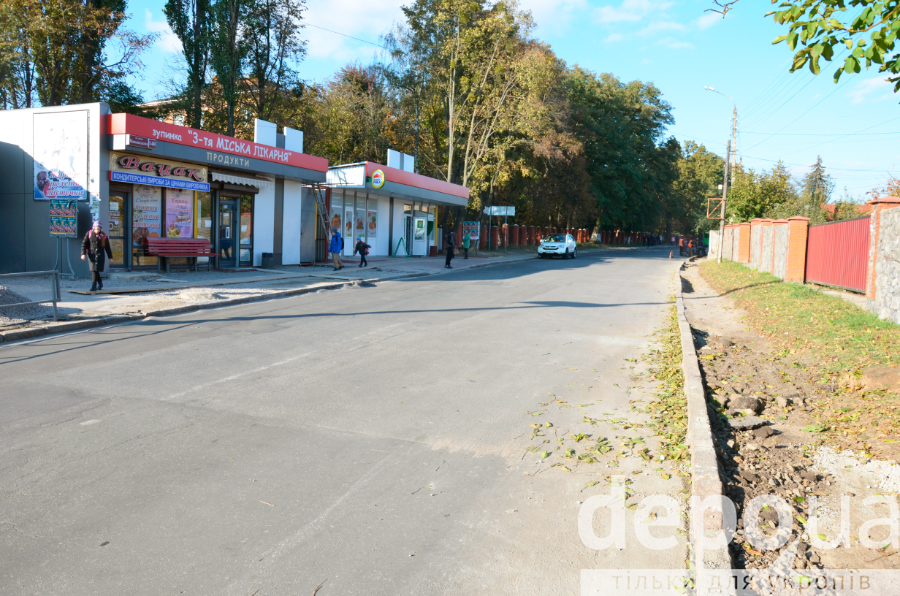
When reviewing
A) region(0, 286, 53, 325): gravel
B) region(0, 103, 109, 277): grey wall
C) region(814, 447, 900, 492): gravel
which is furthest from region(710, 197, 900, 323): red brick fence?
region(0, 103, 109, 277): grey wall

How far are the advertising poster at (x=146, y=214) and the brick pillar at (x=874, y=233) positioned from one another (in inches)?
727

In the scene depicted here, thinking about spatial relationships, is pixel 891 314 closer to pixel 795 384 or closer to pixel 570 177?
pixel 795 384

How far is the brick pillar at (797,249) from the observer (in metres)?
19.4

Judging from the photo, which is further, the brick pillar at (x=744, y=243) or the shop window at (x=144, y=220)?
the brick pillar at (x=744, y=243)

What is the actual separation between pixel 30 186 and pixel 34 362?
483 inches

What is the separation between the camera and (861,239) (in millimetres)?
14688

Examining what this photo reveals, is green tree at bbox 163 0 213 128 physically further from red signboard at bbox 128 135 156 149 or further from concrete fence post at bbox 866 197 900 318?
concrete fence post at bbox 866 197 900 318

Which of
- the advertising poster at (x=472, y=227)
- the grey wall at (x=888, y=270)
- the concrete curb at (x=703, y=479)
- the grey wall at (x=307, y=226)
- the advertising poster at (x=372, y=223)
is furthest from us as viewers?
the advertising poster at (x=472, y=227)

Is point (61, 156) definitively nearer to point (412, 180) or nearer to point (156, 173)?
point (156, 173)

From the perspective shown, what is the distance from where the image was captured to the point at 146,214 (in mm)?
18766

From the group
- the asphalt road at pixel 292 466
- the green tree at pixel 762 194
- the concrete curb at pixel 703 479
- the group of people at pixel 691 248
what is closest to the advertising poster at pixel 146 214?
the asphalt road at pixel 292 466

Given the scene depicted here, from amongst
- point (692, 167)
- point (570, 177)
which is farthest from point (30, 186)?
point (692, 167)

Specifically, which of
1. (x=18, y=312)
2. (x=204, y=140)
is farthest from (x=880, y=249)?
(x=204, y=140)

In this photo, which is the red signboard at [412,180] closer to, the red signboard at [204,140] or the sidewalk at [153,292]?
the red signboard at [204,140]
